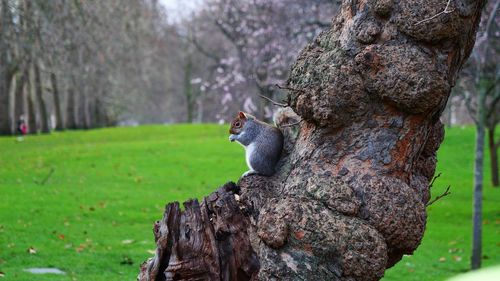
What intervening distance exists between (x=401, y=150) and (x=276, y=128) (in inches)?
47.5

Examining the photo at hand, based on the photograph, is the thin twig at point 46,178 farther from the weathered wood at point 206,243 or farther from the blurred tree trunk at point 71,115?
the blurred tree trunk at point 71,115

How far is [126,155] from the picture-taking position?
2911 cm

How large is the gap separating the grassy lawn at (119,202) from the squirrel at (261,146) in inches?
192

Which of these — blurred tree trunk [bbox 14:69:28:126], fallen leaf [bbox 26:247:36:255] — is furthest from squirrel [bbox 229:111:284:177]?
blurred tree trunk [bbox 14:69:28:126]

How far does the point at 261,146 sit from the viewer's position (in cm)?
548

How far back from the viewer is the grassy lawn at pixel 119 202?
11.6m

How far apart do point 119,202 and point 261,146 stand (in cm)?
1317

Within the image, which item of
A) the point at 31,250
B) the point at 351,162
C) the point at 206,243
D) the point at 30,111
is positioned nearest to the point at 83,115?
→ the point at 30,111

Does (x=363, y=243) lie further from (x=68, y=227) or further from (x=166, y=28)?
(x=166, y=28)

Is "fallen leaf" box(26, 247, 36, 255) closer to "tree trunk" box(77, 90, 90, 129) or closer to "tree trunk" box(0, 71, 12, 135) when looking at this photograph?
"tree trunk" box(0, 71, 12, 135)

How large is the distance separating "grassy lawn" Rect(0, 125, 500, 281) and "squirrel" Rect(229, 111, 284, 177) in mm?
4876

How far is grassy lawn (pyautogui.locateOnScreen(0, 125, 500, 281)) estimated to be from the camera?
11.6 meters

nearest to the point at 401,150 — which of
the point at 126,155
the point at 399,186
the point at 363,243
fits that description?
the point at 399,186

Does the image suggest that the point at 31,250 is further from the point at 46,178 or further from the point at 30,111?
the point at 30,111
